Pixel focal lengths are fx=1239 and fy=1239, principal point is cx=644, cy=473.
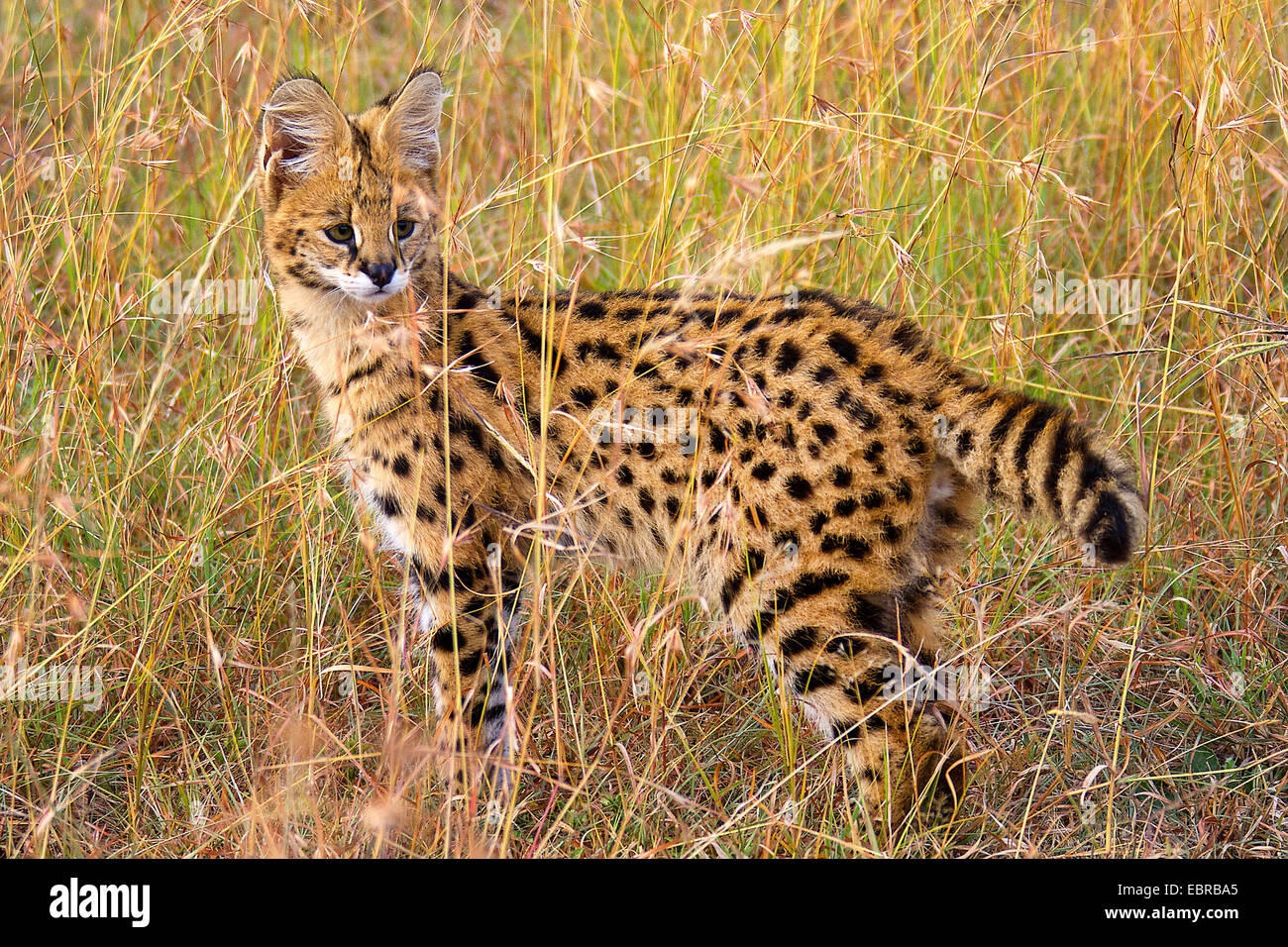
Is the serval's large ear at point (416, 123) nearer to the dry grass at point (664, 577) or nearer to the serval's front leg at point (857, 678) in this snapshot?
the dry grass at point (664, 577)

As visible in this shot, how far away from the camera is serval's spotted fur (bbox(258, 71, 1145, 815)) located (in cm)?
306

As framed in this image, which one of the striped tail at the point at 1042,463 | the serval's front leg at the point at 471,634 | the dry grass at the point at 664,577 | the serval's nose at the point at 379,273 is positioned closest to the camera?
the striped tail at the point at 1042,463

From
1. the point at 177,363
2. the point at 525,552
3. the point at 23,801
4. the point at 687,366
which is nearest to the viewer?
the point at 23,801

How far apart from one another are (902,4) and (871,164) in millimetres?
739

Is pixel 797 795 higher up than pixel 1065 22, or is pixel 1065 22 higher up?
pixel 1065 22

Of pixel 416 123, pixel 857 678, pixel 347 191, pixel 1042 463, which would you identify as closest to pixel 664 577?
pixel 857 678

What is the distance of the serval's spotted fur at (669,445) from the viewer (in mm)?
3061

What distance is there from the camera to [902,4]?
4.82 meters

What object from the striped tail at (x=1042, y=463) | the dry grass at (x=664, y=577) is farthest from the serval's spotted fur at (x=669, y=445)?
the dry grass at (x=664, y=577)

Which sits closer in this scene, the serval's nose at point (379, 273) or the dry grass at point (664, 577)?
the dry grass at point (664, 577)

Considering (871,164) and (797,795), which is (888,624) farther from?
(871,164)

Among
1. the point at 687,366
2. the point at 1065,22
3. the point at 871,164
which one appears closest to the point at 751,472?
the point at 687,366

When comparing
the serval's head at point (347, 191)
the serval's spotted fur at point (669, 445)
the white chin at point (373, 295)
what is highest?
the serval's head at point (347, 191)

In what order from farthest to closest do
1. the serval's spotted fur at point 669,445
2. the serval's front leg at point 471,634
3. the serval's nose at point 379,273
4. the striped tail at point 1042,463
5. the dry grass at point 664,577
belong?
the serval's front leg at point 471,634 < the serval's nose at point 379,273 < the dry grass at point 664,577 < the serval's spotted fur at point 669,445 < the striped tail at point 1042,463
